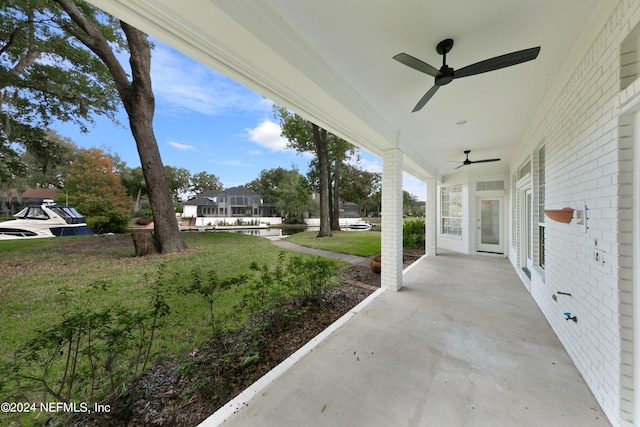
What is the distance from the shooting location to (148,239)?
18.5 ft

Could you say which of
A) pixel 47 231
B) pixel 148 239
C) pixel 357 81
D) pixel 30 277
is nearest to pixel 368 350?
pixel 357 81

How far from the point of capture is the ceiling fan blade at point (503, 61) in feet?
5.00

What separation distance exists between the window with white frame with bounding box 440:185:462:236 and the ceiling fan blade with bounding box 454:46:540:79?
676cm

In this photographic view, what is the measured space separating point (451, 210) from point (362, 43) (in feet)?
24.9

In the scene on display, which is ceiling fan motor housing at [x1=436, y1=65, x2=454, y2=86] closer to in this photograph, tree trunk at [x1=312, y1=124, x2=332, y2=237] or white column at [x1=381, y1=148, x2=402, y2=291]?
white column at [x1=381, y1=148, x2=402, y2=291]

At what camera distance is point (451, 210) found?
7875 mm

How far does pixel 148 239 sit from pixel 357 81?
6202mm

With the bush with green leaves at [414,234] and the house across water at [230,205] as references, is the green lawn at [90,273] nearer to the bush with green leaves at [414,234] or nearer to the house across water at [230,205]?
the bush with green leaves at [414,234]

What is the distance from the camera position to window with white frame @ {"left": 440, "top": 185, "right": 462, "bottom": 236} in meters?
7.53

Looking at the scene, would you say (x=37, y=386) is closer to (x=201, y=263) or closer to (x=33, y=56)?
(x=201, y=263)

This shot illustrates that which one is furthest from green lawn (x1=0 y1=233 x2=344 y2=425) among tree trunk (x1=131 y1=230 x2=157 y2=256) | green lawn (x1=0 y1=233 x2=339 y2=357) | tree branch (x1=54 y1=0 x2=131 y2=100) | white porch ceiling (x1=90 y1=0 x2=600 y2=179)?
tree branch (x1=54 y1=0 x2=131 y2=100)

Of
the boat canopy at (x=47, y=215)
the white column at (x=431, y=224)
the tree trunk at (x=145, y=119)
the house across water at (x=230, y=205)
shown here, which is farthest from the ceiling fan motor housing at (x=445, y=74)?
the house across water at (x=230, y=205)

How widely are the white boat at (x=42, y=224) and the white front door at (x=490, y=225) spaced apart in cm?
1337

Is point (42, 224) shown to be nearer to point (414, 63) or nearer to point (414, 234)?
point (414, 63)
